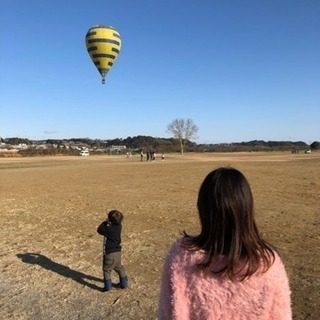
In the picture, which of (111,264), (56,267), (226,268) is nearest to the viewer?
(226,268)

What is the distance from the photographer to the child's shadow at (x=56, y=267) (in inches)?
275

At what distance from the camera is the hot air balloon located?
28.9 m

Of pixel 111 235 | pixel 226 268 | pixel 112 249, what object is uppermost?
pixel 226 268

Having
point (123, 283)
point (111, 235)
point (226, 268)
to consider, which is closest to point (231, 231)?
point (226, 268)

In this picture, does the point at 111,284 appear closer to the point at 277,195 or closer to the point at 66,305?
the point at 66,305

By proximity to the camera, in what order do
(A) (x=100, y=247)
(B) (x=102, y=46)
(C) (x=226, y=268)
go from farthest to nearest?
(B) (x=102, y=46), (A) (x=100, y=247), (C) (x=226, y=268)

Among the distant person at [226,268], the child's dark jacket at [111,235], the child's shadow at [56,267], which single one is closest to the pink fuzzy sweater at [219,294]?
the distant person at [226,268]

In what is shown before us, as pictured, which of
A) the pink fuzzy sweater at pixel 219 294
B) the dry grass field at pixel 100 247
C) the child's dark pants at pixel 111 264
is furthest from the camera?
the child's dark pants at pixel 111 264

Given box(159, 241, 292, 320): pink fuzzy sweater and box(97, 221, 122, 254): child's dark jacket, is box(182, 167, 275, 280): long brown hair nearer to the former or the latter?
box(159, 241, 292, 320): pink fuzzy sweater

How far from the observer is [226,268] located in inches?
75.7

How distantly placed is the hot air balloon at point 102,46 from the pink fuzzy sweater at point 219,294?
28.1 meters

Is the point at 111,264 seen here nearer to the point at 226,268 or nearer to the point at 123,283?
the point at 123,283

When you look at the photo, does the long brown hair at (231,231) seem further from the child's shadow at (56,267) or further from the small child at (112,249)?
the child's shadow at (56,267)

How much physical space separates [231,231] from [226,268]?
0.16 m
